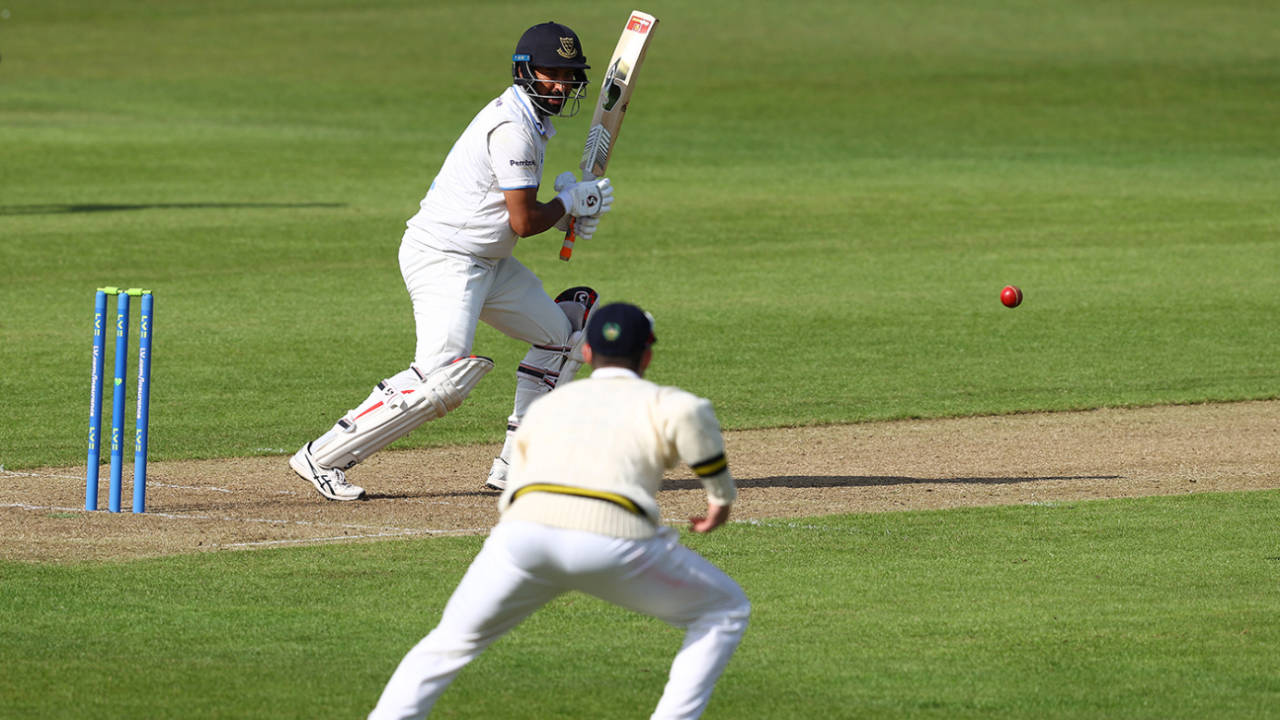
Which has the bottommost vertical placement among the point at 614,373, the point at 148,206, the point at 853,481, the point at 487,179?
the point at 853,481

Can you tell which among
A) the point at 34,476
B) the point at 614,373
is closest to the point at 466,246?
the point at 34,476

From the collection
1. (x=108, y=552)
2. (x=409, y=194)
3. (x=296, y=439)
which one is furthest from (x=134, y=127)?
(x=108, y=552)

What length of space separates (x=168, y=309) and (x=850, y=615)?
1066 cm

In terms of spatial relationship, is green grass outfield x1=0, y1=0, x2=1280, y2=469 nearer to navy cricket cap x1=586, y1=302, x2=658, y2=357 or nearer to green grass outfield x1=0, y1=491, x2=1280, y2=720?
green grass outfield x1=0, y1=491, x2=1280, y2=720

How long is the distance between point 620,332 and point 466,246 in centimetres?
425

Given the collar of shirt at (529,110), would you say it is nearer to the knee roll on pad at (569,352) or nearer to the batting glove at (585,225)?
the batting glove at (585,225)

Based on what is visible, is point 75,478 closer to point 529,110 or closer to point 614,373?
point 529,110

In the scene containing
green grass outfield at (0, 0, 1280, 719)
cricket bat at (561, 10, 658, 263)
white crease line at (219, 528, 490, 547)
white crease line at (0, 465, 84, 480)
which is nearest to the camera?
green grass outfield at (0, 0, 1280, 719)

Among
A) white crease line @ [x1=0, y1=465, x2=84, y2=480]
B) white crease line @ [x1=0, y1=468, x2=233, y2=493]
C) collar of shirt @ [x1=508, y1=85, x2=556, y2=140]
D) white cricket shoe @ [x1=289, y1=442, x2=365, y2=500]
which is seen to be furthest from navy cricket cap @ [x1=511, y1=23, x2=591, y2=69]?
white crease line @ [x1=0, y1=465, x2=84, y2=480]

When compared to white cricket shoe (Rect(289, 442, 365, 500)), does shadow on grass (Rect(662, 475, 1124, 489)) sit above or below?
below

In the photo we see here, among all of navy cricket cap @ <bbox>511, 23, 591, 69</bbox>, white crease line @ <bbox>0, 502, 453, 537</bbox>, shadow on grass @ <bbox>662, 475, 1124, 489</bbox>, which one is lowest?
white crease line @ <bbox>0, 502, 453, 537</bbox>

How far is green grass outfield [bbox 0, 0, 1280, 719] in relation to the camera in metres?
6.94

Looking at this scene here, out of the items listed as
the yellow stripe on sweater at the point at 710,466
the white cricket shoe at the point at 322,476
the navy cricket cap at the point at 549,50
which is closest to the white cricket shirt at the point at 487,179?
the navy cricket cap at the point at 549,50

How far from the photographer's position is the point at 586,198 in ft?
33.2
